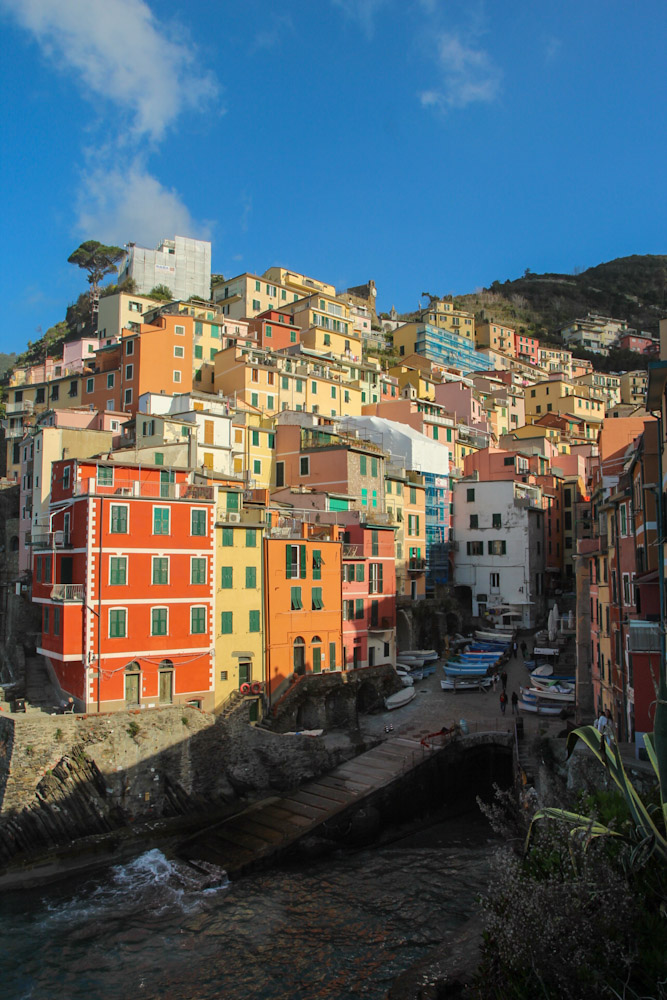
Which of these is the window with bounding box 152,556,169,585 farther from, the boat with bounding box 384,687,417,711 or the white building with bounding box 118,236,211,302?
the white building with bounding box 118,236,211,302

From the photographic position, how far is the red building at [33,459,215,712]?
31.4 metres

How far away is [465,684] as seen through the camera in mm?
43562

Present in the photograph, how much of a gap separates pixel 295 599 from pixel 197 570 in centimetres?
654

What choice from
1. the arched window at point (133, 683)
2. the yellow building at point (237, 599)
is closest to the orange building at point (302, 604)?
the yellow building at point (237, 599)

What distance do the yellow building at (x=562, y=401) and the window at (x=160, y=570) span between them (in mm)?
73953

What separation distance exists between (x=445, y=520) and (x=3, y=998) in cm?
4676

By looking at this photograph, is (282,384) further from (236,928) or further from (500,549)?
(236,928)

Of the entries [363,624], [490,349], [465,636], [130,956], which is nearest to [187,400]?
[363,624]

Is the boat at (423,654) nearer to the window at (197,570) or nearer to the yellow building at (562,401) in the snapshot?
the window at (197,570)

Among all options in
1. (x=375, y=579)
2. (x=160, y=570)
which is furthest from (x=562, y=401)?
(x=160, y=570)

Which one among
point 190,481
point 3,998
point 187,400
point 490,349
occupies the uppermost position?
point 490,349

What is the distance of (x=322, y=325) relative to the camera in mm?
78938

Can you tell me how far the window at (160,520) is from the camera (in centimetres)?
3347

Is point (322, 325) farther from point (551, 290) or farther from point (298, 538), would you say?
point (551, 290)
